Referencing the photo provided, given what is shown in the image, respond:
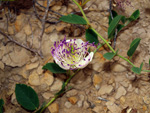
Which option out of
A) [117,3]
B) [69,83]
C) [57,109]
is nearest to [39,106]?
[57,109]

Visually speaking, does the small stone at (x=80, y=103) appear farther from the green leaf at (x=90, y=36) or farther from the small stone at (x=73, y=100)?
the green leaf at (x=90, y=36)

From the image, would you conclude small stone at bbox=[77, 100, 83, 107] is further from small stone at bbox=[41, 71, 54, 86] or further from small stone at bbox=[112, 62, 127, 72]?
small stone at bbox=[112, 62, 127, 72]

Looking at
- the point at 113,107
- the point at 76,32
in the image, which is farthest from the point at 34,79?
the point at 113,107

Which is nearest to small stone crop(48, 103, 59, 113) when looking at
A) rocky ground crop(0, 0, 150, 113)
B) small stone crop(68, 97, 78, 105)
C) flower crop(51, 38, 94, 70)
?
rocky ground crop(0, 0, 150, 113)

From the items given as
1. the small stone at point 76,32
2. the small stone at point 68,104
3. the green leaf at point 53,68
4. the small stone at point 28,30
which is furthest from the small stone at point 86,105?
the small stone at point 28,30

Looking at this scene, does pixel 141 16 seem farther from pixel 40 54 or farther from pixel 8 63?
pixel 8 63
